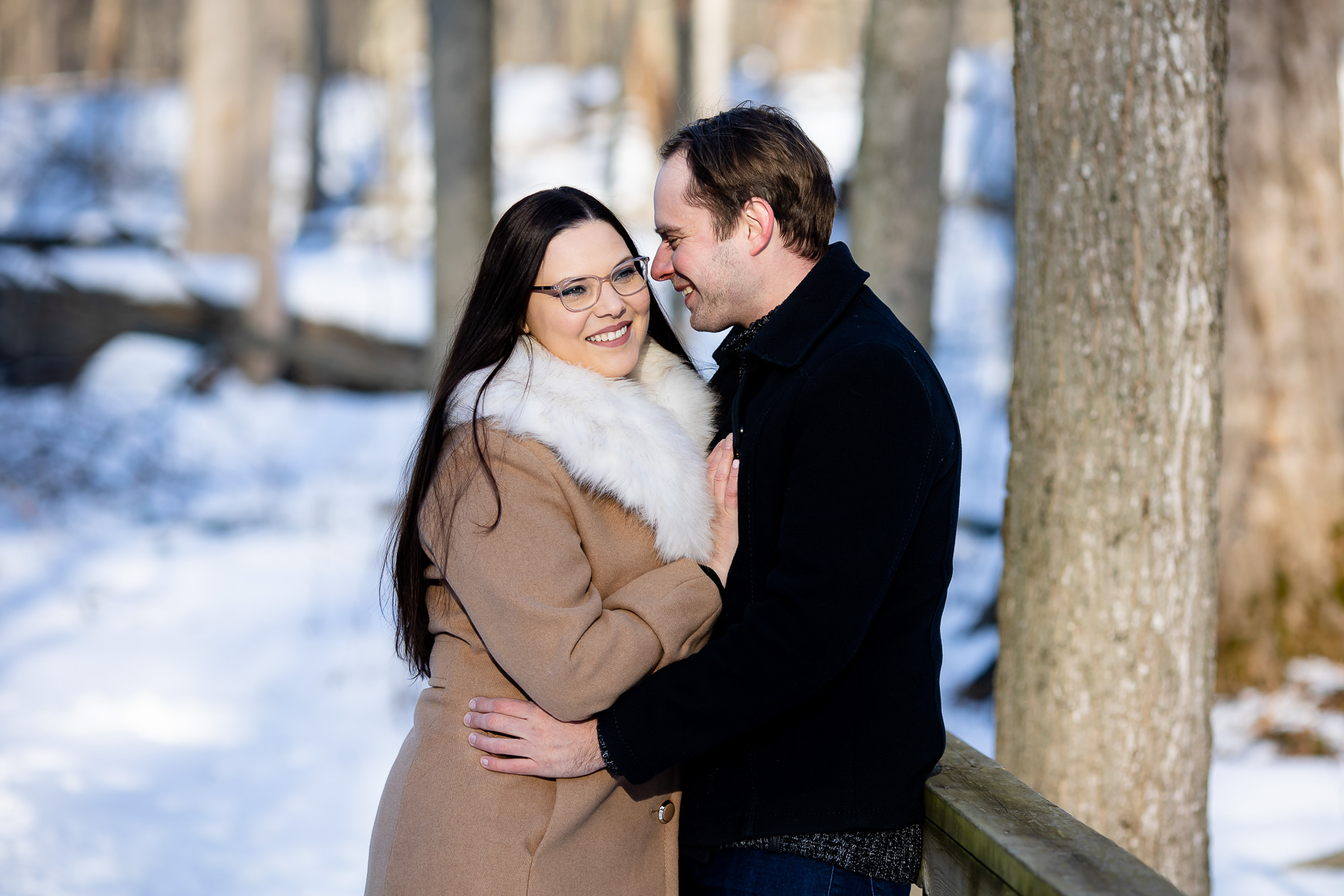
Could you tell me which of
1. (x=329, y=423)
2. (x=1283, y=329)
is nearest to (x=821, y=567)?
(x=1283, y=329)

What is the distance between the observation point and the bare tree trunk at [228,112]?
15328 mm

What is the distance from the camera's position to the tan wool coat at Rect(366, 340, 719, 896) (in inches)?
78.0

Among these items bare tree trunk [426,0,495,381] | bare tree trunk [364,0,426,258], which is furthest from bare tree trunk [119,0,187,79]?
bare tree trunk [426,0,495,381]

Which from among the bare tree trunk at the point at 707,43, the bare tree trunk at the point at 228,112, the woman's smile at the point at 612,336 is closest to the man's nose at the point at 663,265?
the woman's smile at the point at 612,336

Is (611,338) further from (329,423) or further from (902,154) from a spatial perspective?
(329,423)

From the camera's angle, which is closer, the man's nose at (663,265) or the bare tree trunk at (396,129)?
the man's nose at (663,265)

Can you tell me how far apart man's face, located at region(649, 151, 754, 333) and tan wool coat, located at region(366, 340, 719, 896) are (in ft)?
0.95

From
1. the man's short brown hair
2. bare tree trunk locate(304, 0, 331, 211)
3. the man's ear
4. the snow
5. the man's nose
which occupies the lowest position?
the snow

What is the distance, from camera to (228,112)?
15.6m

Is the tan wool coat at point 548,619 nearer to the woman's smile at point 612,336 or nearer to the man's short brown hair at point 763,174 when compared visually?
the woman's smile at point 612,336

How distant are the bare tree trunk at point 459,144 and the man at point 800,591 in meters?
4.79

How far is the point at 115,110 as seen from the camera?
2180 cm

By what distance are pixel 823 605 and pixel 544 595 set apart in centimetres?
47

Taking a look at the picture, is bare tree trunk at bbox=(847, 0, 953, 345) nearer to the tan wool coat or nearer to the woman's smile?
the woman's smile
